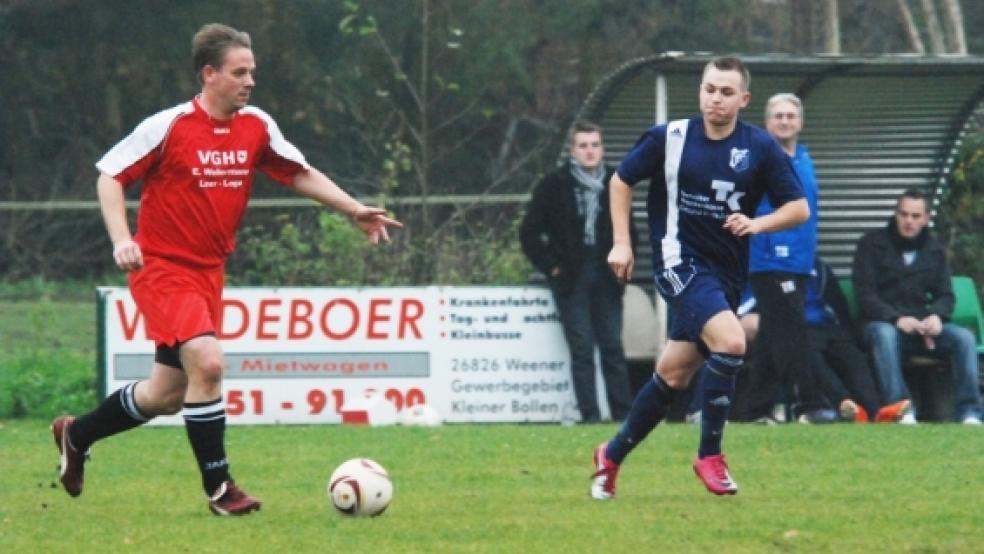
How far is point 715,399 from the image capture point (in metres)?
8.56

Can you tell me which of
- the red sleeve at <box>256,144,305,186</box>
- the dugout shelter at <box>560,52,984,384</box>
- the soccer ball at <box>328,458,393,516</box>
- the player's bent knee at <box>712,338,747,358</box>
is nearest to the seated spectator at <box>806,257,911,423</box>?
the dugout shelter at <box>560,52,984,384</box>

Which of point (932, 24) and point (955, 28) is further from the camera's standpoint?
point (932, 24)

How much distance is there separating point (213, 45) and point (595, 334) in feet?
20.5

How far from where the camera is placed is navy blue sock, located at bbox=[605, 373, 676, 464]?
8.63m

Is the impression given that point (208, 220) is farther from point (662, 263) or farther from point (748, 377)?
point (748, 377)

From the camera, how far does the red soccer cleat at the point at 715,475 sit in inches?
337

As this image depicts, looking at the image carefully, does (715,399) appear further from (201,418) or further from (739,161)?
(201,418)

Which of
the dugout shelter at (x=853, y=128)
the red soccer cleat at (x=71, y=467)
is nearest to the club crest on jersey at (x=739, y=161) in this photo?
the red soccer cleat at (x=71, y=467)

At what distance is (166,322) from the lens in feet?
26.1

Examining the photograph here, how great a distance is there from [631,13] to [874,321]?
16424 millimetres

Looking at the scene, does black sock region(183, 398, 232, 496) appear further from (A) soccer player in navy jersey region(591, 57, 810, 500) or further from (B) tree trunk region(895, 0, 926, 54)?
(B) tree trunk region(895, 0, 926, 54)

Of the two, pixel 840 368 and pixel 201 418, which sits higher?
pixel 201 418

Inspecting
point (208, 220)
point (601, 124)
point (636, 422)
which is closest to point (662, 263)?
point (636, 422)

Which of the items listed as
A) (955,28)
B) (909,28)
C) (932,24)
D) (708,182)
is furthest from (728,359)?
(932,24)
